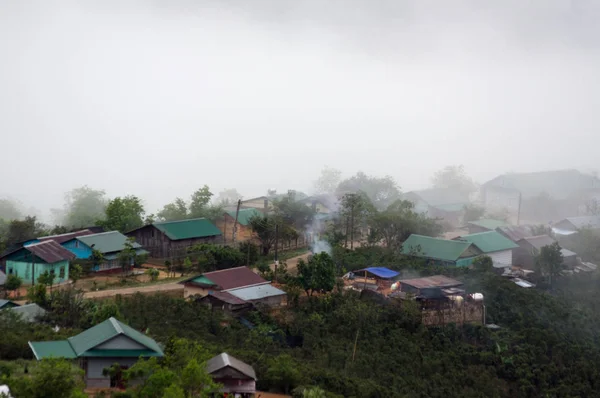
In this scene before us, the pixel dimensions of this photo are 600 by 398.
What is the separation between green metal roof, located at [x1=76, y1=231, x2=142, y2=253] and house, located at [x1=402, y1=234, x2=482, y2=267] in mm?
12151

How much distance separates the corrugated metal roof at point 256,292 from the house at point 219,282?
42cm

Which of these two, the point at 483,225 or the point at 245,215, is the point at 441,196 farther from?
the point at 245,215

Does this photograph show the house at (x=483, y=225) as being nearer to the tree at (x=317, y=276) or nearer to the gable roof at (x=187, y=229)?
the gable roof at (x=187, y=229)

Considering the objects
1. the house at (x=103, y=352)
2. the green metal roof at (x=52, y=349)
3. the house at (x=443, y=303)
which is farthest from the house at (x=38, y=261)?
the house at (x=443, y=303)

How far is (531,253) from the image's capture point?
3002 centimetres

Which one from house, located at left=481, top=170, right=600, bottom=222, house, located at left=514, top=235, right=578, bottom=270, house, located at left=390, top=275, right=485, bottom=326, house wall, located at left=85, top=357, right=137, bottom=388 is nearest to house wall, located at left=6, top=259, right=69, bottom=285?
house wall, located at left=85, top=357, right=137, bottom=388

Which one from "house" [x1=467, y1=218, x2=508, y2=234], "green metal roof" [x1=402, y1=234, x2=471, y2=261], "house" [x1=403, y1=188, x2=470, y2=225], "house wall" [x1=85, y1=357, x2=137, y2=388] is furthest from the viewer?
"house" [x1=403, y1=188, x2=470, y2=225]

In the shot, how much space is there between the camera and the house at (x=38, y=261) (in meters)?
21.3

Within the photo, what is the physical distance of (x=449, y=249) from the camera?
1071 inches

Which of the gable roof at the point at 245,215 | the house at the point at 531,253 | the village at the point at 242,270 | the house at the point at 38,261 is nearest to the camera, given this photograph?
the village at the point at 242,270

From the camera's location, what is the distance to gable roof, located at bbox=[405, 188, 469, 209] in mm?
48725

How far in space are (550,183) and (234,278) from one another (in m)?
37.4

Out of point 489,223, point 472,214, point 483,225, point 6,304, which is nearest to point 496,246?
point 483,225

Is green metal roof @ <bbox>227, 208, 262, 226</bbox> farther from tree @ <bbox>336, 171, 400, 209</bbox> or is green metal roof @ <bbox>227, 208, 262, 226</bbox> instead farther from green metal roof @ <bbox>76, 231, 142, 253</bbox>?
tree @ <bbox>336, 171, 400, 209</bbox>
